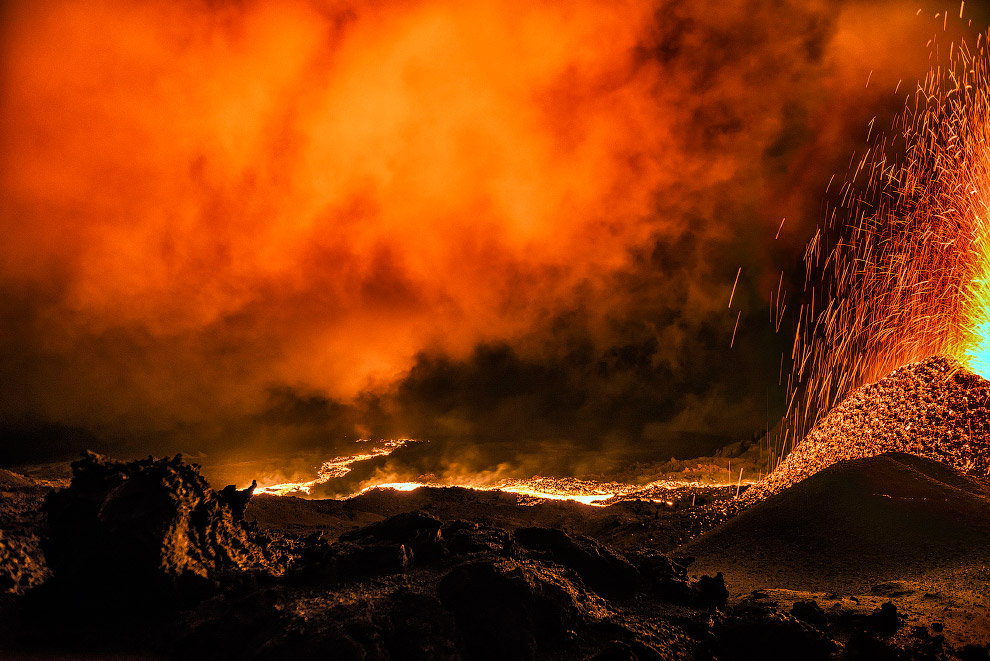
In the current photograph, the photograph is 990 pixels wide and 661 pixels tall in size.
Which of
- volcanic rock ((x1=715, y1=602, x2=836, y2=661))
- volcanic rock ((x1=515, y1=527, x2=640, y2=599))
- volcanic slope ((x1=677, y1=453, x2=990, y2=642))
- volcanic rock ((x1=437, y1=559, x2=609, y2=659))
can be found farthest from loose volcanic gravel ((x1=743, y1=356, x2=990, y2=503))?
volcanic rock ((x1=437, y1=559, x2=609, y2=659))

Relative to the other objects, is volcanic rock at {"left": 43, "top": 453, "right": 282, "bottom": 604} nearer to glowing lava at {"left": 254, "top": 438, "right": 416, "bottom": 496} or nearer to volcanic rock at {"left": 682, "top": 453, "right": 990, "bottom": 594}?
volcanic rock at {"left": 682, "top": 453, "right": 990, "bottom": 594}

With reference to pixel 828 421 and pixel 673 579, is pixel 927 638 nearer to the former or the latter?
pixel 673 579

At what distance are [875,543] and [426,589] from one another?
787cm

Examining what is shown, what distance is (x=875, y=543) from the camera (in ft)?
30.6

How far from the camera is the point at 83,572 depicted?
5.89 meters

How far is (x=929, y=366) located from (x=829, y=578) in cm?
972

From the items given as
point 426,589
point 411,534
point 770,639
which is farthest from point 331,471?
point 770,639

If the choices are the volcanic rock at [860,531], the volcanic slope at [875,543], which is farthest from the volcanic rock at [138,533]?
the volcanic rock at [860,531]

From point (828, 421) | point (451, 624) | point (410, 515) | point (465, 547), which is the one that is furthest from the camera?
point (828, 421)

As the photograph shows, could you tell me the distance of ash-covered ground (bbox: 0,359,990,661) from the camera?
539cm

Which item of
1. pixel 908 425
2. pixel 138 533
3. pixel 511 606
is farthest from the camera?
pixel 908 425

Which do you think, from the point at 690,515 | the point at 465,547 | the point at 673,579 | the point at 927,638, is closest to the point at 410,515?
the point at 465,547

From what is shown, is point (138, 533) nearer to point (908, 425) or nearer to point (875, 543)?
point (875, 543)

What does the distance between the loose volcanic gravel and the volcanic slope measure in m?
1.30
